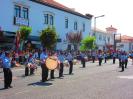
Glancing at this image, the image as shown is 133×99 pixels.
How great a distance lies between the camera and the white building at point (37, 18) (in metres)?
38.3

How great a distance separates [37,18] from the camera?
4384 cm

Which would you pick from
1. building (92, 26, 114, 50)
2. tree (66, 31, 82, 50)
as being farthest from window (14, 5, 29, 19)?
building (92, 26, 114, 50)

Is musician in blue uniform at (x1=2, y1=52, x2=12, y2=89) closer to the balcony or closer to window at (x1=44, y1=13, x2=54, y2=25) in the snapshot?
the balcony

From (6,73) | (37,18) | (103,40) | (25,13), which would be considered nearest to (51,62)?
(6,73)

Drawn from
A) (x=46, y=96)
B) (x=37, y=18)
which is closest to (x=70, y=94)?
(x=46, y=96)

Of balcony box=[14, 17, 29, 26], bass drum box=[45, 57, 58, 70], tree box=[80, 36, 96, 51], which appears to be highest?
balcony box=[14, 17, 29, 26]

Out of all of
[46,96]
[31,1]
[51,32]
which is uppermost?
[31,1]

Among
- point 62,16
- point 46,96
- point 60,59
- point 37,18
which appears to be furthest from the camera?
point 62,16

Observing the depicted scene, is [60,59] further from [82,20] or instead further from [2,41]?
[82,20]

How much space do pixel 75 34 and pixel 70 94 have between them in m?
37.8

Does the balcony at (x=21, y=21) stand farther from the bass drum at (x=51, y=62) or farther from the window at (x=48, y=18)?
the bass drum at (x=51, y=62)

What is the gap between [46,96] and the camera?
14.0 metres

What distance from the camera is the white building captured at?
3828 centimetres

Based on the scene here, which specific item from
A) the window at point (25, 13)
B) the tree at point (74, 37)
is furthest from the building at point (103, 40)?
the window at point (25, 13)
